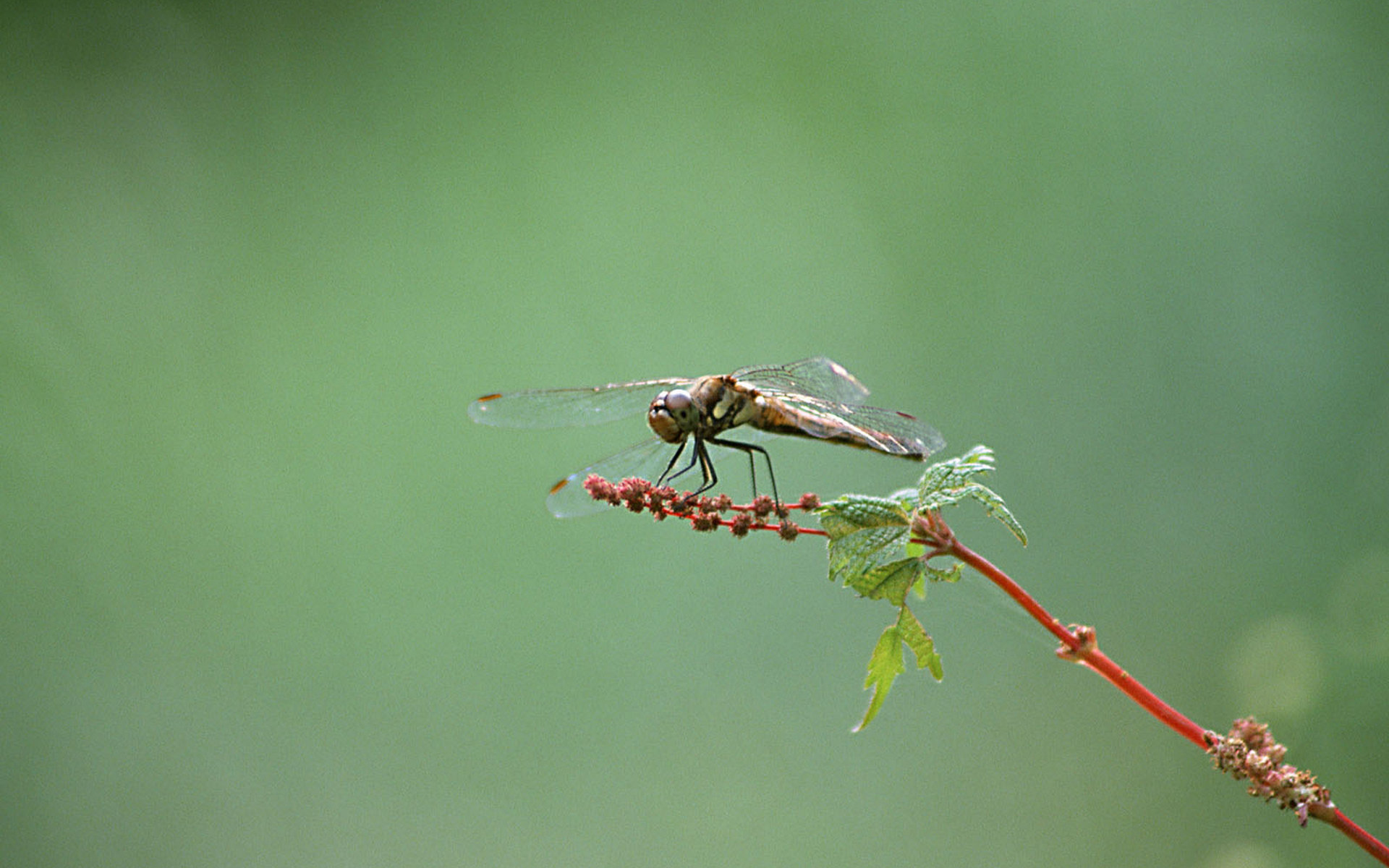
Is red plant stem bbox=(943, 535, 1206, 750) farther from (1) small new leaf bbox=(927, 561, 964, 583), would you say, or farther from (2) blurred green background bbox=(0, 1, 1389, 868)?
(2) blurred green background bbox=(0, 1, 1389, 868)

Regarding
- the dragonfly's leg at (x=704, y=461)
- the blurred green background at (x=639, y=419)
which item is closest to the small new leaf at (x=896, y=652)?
the dragonfly's leg at (x=704, y=461)

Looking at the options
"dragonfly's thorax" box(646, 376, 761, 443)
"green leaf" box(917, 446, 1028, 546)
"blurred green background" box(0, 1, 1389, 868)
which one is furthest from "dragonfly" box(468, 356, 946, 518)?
"blurred green background" box(0, 1, 1389, 868)

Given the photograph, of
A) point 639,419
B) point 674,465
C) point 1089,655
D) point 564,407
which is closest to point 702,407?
point 674,465

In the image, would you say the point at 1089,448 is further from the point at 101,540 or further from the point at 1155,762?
the point at 101,540

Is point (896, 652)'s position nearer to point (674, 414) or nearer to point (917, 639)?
point (917, 639)

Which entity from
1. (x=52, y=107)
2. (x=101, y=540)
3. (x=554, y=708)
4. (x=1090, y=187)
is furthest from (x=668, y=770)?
(x=52, y=107)

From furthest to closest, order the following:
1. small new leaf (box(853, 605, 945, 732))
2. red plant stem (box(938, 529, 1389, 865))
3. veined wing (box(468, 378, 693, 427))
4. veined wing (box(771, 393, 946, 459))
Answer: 1. veined wing (box(468, 378, 693, 427))
2. veined wing (box(771, 393, 946, 459))
3. small new leaf (box(853, 605, 945, 732))
4. red plant stem (box(938, 529, 1389, 865))

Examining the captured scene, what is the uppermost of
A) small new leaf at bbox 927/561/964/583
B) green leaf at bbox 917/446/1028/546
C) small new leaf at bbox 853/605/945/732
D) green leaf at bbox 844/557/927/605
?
green leaf at bbox 917/446/1028/546
